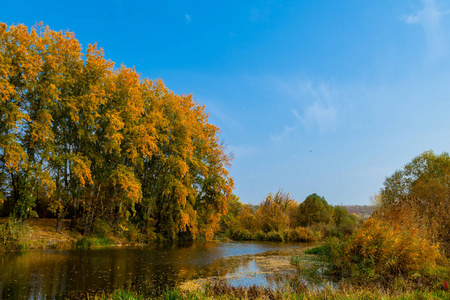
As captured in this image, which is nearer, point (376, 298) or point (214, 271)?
point (376, 298)

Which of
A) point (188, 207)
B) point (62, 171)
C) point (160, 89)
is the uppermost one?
point (160, 89)

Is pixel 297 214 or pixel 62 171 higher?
pixel 62 171

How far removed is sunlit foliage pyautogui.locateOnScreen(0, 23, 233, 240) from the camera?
19516 millimetres

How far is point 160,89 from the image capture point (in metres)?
30.4

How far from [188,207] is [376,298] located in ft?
73.9

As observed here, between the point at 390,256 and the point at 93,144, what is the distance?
20250 mm

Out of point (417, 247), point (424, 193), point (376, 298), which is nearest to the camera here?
point (376, 298)

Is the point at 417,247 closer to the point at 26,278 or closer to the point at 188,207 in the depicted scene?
the point at 26,278

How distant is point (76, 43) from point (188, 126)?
1069 centimetres

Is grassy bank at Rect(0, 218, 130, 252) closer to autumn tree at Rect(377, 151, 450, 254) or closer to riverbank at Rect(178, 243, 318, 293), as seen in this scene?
riverbank at Rect(178, 243, 318, 293)

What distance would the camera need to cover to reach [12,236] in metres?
17.4

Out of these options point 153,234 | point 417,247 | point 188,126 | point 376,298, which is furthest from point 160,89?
point 376,298

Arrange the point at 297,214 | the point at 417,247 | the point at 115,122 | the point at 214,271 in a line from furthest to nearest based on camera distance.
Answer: the point at 297,214
the point at 115,122
the point at 214,271
the point at 417,247

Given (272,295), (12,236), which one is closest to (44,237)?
(12,236)
